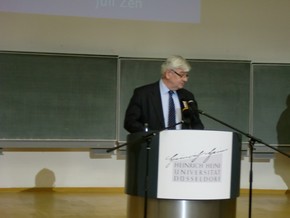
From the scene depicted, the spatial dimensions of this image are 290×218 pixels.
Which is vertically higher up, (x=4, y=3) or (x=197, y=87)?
(x=4, y=3)

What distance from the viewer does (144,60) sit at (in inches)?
219

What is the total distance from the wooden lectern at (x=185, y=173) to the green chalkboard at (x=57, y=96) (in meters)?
2.89

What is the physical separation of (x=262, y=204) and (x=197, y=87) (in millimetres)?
1590

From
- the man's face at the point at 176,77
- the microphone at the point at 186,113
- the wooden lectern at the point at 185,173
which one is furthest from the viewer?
the man's face at the point at 176,77

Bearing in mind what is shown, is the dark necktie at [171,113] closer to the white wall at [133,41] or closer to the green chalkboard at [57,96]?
the green chalkboard at [57,96]

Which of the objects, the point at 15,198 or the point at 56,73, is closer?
the point at 15,198

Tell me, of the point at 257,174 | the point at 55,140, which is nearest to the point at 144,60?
the point at 55,140

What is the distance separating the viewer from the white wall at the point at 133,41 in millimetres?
5469

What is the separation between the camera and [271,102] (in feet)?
18.8

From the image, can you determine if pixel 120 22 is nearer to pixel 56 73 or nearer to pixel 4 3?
pixel 56 73
